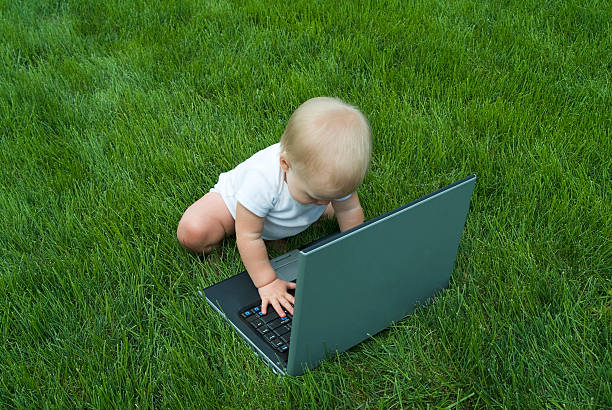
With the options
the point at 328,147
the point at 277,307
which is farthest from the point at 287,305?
the point at 328,147

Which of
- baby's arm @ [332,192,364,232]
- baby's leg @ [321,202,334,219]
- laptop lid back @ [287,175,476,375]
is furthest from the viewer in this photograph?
baby's leg @ [321,202,334,219]

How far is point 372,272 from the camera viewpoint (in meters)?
1.30

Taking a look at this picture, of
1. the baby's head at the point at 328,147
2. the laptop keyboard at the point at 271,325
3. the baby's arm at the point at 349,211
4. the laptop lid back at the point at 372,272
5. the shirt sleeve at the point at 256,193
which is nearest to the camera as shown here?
the laptop lid back at the point at 372,272

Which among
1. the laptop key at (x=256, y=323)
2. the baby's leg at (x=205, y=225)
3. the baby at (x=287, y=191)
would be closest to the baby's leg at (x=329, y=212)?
the baby at (x=287, y=191)

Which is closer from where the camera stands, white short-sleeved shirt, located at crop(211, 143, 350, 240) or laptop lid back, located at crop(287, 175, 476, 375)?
laptop lid back, located at crop(287, 175, 476, 375)

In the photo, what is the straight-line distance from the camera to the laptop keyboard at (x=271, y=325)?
149cm

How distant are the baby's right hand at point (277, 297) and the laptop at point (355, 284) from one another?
0.02 meters

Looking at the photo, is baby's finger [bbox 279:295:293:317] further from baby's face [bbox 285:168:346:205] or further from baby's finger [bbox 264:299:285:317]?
baby's face [bbox 285:168:346:205]

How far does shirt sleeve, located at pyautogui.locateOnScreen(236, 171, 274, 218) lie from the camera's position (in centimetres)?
160

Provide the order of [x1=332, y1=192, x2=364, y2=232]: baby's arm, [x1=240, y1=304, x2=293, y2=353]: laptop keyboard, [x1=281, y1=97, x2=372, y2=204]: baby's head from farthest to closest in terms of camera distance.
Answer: [x1=332, y1=192, x2=364, y2=232]: baby's arm
[x1=240, y1=304, x2=293, y2=353]: laptop keyboard
[x1=281, y1=97, x2=372, y2=204]: baby's head

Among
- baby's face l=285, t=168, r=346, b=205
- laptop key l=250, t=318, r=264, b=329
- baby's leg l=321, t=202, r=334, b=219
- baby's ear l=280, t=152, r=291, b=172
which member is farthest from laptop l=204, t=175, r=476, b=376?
baby's leg l=321, t=202, r=334, b=219

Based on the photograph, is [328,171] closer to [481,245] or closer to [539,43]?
[481,245]

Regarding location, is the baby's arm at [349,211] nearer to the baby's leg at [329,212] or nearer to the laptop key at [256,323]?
the baby's leg at [329,212]

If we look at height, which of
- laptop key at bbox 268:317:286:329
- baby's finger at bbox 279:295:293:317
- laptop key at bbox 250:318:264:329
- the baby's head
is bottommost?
laptop key at bbox 268:317:286:329
